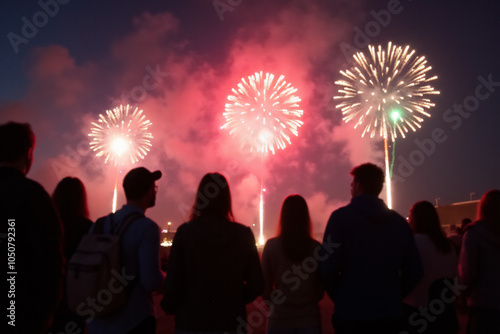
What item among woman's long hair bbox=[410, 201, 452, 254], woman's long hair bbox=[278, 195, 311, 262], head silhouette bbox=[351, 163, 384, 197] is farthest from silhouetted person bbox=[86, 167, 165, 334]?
woman's long hair bbox=[410, 201, 452, 254]

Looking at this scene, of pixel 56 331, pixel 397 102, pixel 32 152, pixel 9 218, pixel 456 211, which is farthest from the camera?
pixel 456 211

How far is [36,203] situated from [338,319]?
276 cm

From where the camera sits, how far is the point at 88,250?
3.31 metres

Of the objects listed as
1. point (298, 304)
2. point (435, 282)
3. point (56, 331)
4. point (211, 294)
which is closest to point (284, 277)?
point (298, 304)

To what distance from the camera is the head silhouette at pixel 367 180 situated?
3.91m

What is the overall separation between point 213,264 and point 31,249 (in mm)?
1422

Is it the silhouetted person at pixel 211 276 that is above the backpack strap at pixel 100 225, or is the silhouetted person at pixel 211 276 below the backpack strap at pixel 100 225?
below

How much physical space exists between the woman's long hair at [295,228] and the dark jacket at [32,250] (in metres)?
2.35

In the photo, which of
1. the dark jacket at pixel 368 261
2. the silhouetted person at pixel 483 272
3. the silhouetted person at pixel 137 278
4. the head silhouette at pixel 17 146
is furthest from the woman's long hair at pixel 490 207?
the head silhouette at pixel 17 146

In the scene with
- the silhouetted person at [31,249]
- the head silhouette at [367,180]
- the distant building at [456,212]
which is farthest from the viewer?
the distant building at [456,212]

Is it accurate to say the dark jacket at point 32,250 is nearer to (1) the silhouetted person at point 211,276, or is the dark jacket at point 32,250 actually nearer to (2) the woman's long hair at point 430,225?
(1) the silhouetted person at point 211,276

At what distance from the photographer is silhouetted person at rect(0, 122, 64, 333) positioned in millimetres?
2350

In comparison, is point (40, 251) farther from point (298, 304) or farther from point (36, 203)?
point (298, 304)

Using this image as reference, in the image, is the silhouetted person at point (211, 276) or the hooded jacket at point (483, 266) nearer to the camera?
the silhouetted person at point (211, 276)
